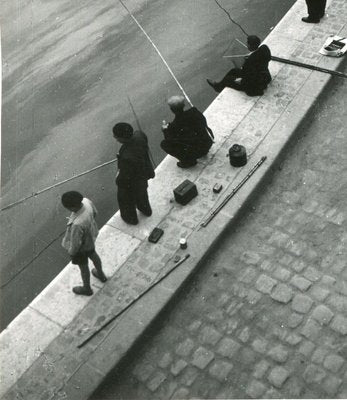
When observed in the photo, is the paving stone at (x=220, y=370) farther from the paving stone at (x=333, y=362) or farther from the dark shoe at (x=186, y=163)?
the dark shoe at (x=186, y=163)

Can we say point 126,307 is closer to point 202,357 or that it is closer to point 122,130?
point 202,357

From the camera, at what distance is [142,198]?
771 cm

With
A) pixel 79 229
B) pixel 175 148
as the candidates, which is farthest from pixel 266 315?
pixel 175 148

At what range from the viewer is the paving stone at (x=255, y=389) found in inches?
241

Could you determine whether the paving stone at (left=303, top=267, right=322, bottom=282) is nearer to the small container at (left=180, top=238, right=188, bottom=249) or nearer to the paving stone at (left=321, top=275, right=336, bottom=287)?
the paving stone at (left=321, top=275, right=336, bottom=287)

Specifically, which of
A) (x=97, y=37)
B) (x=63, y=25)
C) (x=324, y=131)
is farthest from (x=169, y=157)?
(x=63, y=25)

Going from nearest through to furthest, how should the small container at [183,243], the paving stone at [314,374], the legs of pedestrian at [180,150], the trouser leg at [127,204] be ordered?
the paving stone at [314,374] < the small container at [183,243] < the trouser leg at [127,204] < the legs of pedestrian at [180,150]

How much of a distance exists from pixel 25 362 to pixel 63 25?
9495mm

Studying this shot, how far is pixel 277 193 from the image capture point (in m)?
8.23

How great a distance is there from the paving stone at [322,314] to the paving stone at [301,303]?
116mm

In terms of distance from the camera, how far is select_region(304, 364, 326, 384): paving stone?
6.05 m

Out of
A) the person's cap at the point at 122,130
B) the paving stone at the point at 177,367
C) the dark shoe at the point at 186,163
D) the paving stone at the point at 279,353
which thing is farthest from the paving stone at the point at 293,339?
the person's cap at the point at 122,130

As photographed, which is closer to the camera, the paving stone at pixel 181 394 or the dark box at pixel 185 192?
the paving stone at pixel 181 394

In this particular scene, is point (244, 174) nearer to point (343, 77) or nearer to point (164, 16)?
point (343, 77)
